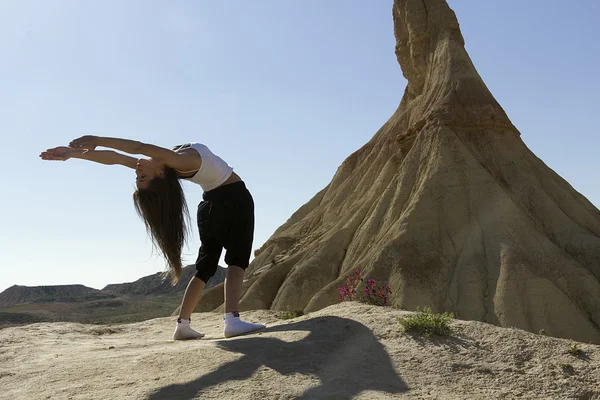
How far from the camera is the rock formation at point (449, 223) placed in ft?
64.1

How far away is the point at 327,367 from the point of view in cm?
422

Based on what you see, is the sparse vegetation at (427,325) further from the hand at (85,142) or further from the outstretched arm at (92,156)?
the hand at (85,142)

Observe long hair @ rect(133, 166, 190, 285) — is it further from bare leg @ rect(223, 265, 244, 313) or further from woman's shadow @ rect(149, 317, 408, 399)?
woman's shadow @ rect(149, 317, 408, 399)

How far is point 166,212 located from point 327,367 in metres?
2.12

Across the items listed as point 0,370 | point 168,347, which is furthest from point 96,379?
point 0,370

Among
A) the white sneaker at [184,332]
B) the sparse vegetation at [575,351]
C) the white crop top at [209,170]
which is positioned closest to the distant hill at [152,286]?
the white sneaker at [184,332]

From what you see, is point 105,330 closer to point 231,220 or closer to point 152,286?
point 231,220

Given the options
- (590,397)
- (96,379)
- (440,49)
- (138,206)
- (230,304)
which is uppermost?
(440,49)

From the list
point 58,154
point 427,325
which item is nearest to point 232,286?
point 427,325

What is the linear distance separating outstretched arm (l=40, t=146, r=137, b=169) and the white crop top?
507mm

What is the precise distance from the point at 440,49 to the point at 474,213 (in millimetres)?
9692

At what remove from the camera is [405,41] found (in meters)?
30.3

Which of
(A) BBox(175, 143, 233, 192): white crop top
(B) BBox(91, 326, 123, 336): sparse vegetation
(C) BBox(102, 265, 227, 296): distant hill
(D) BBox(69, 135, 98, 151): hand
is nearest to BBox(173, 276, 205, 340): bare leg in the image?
(A) BBox(175, 143, 233, 192): white crop top

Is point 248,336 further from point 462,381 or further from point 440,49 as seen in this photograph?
point 440,49
